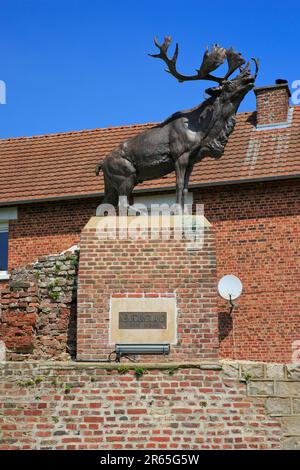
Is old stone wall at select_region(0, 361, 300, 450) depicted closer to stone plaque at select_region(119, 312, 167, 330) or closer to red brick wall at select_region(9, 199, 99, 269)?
stone plaque at select_region(119, 312, 167, 330)

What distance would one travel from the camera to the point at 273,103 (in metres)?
18.1

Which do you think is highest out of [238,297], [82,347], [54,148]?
[54,148]

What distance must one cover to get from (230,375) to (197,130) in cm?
395

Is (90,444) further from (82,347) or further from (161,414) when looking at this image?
(82,347)

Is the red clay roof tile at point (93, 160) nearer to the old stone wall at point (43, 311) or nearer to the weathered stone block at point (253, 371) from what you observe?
the old stone wall at point (43, 311)

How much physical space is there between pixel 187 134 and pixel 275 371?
3947 mm

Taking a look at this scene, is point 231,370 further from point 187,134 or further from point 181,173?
point 187,134

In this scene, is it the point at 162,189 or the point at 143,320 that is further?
the point at 162,189

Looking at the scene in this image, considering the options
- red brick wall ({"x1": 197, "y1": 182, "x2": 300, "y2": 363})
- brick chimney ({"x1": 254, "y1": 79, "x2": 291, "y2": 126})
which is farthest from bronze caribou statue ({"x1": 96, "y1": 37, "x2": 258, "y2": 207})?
brick chimney ({"x1": 254, "y1": 79, "x2": 291, "y2": 126})

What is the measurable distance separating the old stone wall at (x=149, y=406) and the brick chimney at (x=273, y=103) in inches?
391

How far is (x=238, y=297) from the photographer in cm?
1606

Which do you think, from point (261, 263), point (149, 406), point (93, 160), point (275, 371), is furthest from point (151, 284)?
point (93, 160)

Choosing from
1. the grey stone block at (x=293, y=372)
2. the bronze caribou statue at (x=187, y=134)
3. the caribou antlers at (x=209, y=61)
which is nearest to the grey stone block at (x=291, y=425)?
the grey stone block at (x=293, y=372)
